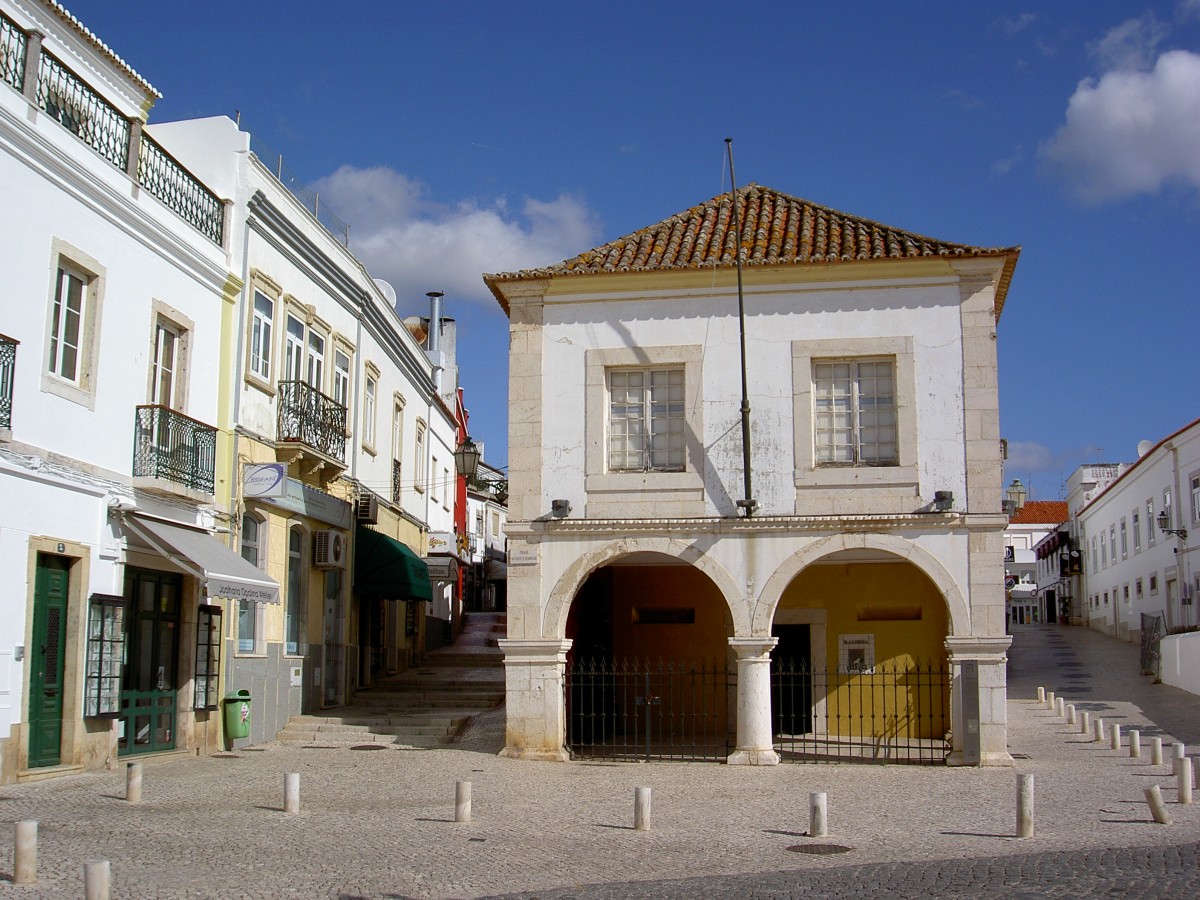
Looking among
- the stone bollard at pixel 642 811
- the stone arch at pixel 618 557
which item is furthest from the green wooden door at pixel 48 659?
the stone bollard at pixel 642 811

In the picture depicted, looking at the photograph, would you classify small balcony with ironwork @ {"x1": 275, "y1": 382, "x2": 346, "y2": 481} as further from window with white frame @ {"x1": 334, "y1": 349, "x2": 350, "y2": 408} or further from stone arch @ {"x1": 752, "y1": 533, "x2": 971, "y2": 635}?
stone arch @ {"x1": 752, "y1": 533, "x2": 971, "y2": 635}

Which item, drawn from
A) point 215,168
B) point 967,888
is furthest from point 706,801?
point 215,168

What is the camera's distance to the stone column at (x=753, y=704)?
1697cm

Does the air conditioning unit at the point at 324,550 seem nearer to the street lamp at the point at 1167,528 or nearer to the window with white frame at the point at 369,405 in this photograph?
the window with white frame at the point at 369,405

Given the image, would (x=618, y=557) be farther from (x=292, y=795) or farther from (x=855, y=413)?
(x=292, y=795)

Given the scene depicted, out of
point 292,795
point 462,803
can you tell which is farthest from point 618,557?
point 292,795

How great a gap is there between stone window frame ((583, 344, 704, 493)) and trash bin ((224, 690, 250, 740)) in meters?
5.75

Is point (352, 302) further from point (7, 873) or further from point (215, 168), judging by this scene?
point (7, 873)

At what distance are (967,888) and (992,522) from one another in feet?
30.0

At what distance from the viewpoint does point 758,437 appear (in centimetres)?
1784

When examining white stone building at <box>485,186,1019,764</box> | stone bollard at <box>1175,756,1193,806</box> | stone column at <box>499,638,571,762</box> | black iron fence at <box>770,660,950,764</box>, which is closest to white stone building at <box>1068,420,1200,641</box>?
black iron fence at <box>770,660,950,764</box>

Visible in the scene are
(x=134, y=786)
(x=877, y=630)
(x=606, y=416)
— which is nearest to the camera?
(x=134, y=786)

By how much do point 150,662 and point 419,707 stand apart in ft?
21.2

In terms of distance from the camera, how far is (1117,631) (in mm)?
46594
